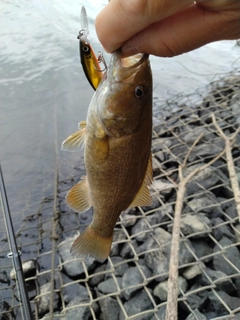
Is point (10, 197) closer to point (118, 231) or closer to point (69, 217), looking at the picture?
point (69, 217)

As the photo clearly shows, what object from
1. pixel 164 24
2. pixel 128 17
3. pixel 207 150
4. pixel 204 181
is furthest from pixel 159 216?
pixel 128 17

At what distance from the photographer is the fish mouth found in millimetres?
1564

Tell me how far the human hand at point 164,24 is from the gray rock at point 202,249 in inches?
99.0

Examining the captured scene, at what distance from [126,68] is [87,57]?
0.19m

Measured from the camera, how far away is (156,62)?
970 cm

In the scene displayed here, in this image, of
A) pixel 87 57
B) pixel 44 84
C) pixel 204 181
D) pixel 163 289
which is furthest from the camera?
pixel 44 84

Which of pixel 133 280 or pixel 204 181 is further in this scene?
pixel 204 181

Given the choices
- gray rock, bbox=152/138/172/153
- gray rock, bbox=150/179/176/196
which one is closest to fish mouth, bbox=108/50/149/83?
gray rock, bbox=150/179/176/196

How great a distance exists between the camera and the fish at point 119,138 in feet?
5.32

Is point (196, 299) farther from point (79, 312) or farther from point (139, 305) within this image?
point (79, 312)

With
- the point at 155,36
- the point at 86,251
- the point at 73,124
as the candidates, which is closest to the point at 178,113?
the point at 73,124

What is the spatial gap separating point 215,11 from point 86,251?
59.7 inches

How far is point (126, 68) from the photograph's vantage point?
62.9 inches

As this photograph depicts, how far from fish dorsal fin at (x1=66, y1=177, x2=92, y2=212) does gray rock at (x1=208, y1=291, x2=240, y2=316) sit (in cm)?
164
